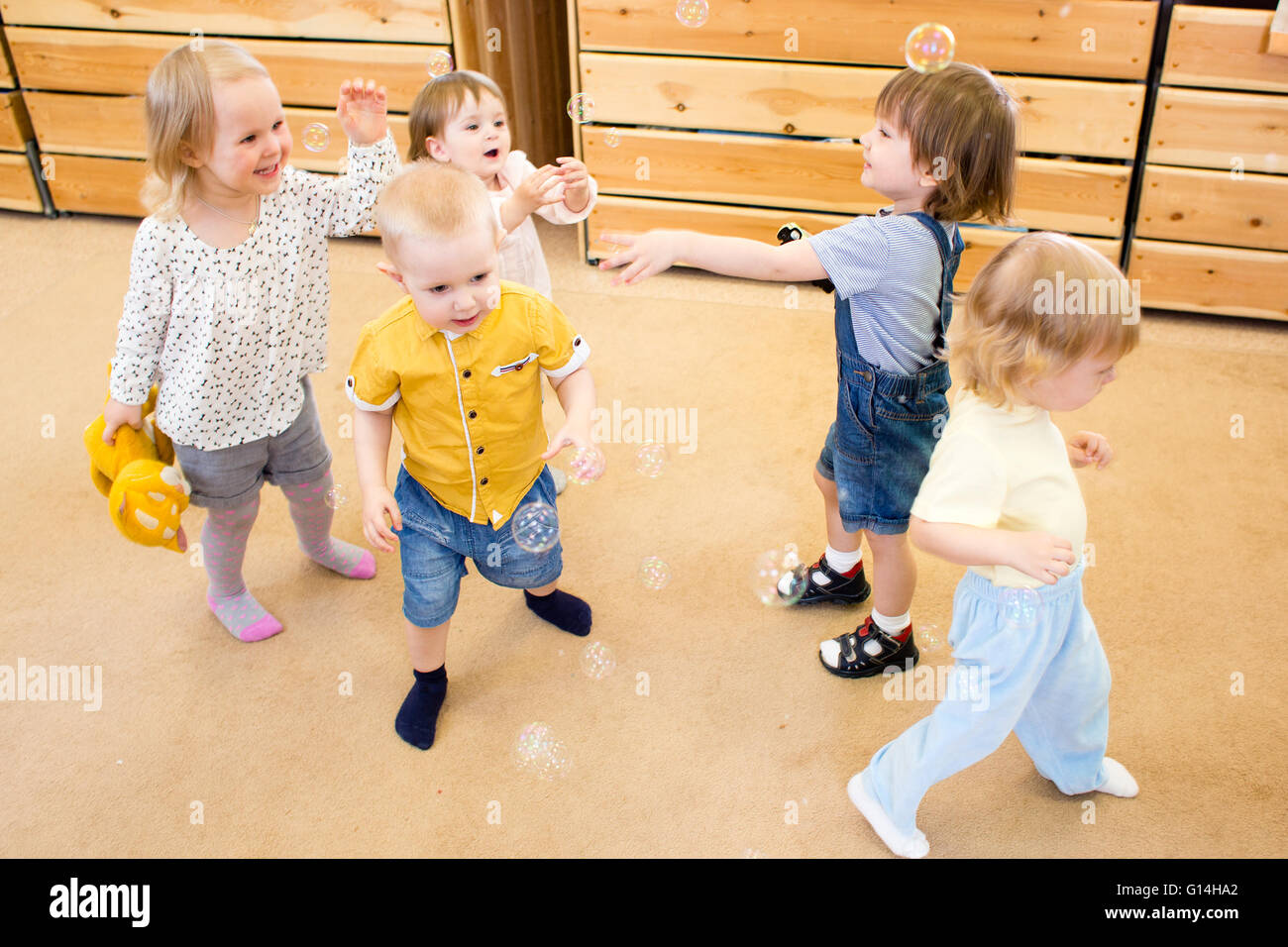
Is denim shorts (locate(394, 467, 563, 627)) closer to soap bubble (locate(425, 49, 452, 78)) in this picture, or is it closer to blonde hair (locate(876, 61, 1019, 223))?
blonde hair (locate(876, 61, 1019, 223))

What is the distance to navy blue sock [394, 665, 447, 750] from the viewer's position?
1.66 metres

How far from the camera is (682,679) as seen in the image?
179 cm

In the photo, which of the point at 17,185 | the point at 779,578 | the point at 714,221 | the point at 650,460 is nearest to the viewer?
the point at 779,578

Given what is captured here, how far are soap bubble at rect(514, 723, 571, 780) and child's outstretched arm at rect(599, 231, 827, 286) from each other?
0.76 m

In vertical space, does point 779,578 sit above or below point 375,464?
below

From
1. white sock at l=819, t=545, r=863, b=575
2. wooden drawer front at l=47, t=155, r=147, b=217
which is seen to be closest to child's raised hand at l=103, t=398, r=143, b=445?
white sock at l=819, t=545, r=863, b=575

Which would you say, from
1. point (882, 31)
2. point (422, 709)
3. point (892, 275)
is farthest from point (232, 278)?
point (882, 31)

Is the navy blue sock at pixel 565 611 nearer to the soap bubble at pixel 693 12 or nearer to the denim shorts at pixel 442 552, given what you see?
the denim shorts at pixel 442 552

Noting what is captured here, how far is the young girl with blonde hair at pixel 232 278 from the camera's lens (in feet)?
4.82

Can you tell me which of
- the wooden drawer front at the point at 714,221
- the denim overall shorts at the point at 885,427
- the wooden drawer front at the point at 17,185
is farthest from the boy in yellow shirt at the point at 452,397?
the wooden drawer front at the point at 17,185

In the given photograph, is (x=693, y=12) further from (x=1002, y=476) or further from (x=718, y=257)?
(x=1002, y=476)

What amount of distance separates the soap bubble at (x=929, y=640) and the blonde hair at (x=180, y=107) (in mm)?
1388

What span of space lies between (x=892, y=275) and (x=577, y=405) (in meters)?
0.47

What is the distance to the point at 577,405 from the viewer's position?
1.48 metres
